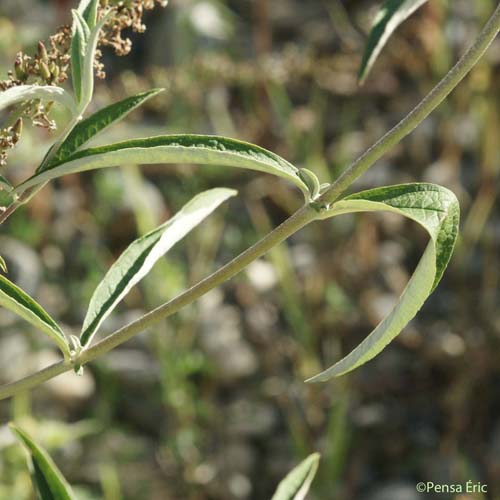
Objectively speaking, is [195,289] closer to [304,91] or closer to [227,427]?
[227,427]

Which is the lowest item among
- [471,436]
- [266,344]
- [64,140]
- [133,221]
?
[471,436]

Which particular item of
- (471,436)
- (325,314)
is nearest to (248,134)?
(325,314)

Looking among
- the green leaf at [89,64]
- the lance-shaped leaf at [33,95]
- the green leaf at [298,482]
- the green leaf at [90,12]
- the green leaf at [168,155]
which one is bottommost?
the green leaf at [298,482]

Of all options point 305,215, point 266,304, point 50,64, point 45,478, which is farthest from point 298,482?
point 266,304

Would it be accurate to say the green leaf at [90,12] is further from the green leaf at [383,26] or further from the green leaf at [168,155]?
the green leaf at [383,26]

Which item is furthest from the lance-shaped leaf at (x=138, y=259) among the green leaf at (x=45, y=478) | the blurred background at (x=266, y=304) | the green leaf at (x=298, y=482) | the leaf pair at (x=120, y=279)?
the blurred background at (x=266, y=304)

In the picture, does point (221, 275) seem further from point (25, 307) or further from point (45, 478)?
point (45, 478)

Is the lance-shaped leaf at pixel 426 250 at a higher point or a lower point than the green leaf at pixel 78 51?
lower
